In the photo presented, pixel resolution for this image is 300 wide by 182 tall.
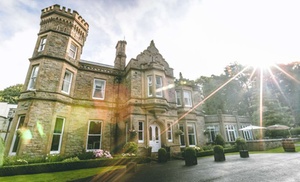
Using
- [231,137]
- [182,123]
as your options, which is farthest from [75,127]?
[231,137]

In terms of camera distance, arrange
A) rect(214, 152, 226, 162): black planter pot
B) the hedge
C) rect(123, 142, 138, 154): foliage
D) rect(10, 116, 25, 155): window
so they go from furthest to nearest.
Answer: rect(123, 142, 138, 154): foliage → rect(10, 116, 25, 155): window → rect(214, 152, 226, 162): black planter pot → the hedge

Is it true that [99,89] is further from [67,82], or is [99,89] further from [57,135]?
[57,135]

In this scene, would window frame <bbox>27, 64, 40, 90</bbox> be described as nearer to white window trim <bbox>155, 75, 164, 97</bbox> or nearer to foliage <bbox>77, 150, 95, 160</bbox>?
foliage <bbox>77, 150, 95, 160</bbox>

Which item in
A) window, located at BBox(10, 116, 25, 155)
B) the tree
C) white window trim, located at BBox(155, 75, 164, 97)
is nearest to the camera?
window, located at BBox(10, 116, 25, 155)

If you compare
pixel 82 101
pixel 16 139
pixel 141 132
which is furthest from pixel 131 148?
pixel 16 139

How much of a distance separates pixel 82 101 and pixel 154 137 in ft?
28.0

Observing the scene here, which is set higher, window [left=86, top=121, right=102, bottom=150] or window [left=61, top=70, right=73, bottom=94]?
window [left=61, top=70, right=73, bottom=94]

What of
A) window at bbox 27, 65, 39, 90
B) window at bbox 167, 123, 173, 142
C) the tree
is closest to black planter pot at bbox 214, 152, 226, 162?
window at bbox 167, 123, 173, 142

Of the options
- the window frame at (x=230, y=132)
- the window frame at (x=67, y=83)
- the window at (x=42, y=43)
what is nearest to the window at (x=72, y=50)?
the window frame at (x=67, y=83)

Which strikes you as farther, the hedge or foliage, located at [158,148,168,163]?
foliage, located at [158,148,168,163]

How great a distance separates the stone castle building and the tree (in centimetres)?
3926

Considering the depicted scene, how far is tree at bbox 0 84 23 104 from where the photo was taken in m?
41.3

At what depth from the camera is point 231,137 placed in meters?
25.2

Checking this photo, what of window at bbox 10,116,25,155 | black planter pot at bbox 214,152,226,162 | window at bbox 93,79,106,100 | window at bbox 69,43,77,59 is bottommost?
black planter pot at bbox 214,152,226,162
